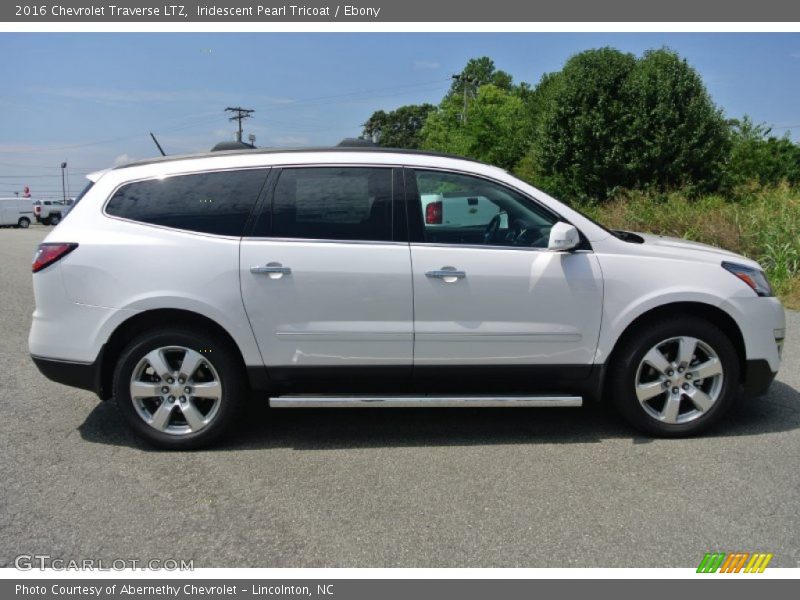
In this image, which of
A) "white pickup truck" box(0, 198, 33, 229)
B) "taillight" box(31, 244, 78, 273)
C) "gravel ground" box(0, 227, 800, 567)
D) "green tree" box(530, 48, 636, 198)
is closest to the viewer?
"gravel ground" box(0, 227, 800, 567)

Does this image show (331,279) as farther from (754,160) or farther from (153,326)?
(754,160)

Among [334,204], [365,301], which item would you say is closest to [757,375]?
[365,301]

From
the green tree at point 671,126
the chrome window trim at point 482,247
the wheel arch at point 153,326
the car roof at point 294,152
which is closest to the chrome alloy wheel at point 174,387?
the wheel arch at point 153,326

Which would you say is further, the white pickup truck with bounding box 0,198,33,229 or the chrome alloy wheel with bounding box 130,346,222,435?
the white pickup truck with bounding box 0,198,33,229

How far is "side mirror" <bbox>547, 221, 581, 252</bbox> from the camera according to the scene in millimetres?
4164

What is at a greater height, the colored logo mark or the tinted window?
the tinted window

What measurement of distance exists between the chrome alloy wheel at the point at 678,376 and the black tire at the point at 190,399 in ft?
8.33

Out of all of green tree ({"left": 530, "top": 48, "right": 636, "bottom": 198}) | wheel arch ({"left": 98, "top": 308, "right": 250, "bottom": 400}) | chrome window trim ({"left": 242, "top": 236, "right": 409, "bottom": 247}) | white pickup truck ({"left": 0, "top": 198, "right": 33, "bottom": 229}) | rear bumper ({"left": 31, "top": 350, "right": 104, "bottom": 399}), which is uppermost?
green tree ({"left": 530, "top": 48, "right": 636, "bottom": 198})

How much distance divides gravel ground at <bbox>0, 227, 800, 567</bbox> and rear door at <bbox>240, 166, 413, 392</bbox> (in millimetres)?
588

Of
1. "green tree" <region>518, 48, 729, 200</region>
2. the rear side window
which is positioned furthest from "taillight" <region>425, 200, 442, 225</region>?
"green tree" <region>518, 48, 729, 200</region>

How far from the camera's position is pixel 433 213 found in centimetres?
445

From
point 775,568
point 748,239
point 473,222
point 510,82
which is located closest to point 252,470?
point 473,222

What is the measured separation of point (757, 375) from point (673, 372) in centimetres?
56

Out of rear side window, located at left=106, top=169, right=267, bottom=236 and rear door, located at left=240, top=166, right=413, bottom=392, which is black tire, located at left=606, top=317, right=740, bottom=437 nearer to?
rear door, located at left=240, top=166, right=413, bottom=392
